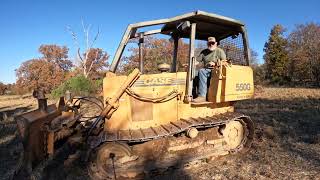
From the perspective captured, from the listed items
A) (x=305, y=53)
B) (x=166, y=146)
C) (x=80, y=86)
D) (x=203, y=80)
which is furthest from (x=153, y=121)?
(x=305, y=53)

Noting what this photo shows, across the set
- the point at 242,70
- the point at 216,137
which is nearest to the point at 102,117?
the point at 216,137

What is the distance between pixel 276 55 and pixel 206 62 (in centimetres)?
4204

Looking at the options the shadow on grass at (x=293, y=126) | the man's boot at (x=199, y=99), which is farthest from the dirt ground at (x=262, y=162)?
the man's boot at (x=199, y=99)

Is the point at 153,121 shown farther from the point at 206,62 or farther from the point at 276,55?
the point at 276,55

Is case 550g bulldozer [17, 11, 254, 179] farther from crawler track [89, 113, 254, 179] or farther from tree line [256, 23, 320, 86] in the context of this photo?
tree line [256, 23, 320, 86]

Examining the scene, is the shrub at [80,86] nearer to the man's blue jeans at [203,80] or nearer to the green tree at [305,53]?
the man's blue jeans at [203,80]

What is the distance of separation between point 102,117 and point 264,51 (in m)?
47.1

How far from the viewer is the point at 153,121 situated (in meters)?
6.62

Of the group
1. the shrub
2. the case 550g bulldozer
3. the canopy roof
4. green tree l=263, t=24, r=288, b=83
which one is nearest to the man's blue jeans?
the case 550g bulldozer

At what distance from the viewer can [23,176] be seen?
593 cm

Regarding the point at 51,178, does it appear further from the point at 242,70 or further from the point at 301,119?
the point at 301,119

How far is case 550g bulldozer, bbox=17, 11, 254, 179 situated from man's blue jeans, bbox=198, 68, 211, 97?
0.10 m

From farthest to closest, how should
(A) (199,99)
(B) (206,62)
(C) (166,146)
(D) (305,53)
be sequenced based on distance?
(D) (305,53) → (B) (206,62) → (A) (199,99) → (C) (166,146)

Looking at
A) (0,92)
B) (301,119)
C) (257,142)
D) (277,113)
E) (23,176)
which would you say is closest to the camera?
(23,176)
